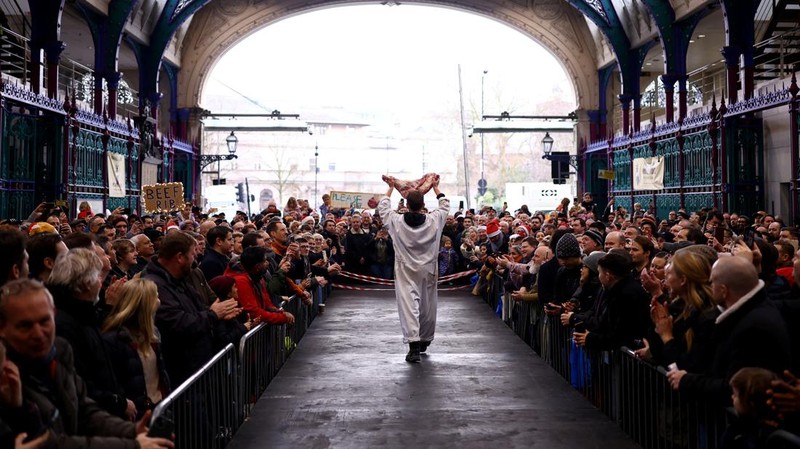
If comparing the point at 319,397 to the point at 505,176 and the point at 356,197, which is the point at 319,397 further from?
the point at 505,176

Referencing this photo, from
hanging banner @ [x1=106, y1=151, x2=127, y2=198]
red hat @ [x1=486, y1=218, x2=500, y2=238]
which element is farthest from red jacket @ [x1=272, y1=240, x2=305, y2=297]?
hanging banner @ [x1=106, y1=151, x2=127, y2=198]

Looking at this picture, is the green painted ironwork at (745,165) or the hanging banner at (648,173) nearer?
the green painted ironwork at (745,165)

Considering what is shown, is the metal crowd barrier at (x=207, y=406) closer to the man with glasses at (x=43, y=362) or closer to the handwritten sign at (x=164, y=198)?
the man with glasses at (x=43, y=362)

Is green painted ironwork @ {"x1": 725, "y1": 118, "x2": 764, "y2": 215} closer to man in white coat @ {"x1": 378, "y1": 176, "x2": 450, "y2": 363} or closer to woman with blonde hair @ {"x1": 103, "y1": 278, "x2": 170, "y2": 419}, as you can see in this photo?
man in white coat @ {"x1": 378, "y1": 176, "x2": 450, "y2": 363}

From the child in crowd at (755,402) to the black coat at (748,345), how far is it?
0.31 m

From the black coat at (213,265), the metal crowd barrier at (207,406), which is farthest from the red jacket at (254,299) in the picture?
the metal crowd barrier at (207,406)

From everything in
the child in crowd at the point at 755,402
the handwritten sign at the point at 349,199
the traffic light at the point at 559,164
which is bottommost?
the child in crowd at the point at 755,402

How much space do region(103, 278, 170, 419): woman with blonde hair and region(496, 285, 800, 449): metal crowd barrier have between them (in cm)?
326

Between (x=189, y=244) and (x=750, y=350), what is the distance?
4004 millimetres

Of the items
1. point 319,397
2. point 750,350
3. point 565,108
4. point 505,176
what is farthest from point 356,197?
point 565,108

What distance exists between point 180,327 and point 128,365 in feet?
3.74

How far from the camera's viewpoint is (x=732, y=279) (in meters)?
4.64

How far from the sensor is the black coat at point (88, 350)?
439 cm

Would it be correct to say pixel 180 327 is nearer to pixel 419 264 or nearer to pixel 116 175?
pixel 419 264
